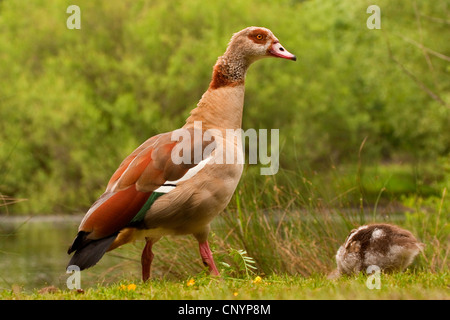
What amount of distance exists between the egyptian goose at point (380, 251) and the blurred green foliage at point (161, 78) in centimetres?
1770

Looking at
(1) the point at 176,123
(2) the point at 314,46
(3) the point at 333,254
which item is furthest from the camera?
(2) the point at 314,46

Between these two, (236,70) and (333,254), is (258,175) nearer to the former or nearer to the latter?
(333,254)

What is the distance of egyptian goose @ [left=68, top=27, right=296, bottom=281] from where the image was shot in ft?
20.1

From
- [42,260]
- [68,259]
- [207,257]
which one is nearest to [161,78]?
[42,260]

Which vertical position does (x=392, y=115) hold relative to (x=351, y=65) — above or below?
below

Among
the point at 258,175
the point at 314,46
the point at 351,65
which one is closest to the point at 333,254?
the point at 258,175

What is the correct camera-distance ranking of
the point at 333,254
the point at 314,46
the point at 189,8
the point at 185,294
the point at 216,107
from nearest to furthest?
1. the point at 185,294
2. the point at 216,107
3. the point at 333,254
4. the point at 189,8
5. the point at 314,46

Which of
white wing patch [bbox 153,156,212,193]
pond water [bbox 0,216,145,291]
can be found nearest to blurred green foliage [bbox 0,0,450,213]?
pond water [bbox 0,216,145,291]

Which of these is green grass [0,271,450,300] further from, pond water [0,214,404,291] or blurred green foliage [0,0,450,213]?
blurred green foliage [0,0,450,213]

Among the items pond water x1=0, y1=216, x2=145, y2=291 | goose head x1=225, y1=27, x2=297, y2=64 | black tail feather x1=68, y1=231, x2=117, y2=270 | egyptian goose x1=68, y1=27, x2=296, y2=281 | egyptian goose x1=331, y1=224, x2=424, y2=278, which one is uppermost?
goose head x1=225, y1=27, x2=297, y2=64

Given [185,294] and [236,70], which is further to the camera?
[236,70]

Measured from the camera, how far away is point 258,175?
33.6ft

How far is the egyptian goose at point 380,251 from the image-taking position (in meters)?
7.20

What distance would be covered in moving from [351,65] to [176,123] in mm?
13169
